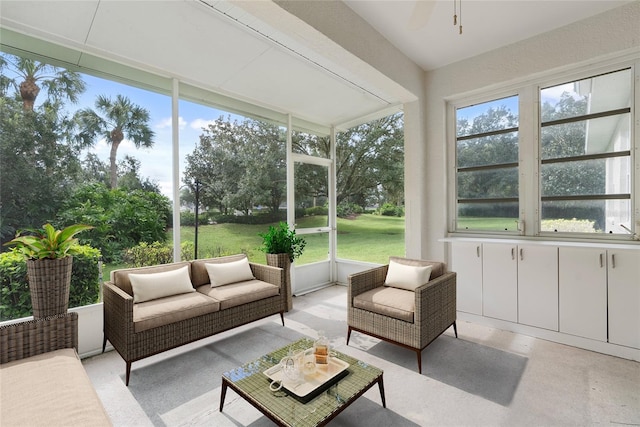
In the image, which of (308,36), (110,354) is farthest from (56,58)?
(110,354)

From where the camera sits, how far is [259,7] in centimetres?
213

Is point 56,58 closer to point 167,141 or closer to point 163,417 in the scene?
point 167,141

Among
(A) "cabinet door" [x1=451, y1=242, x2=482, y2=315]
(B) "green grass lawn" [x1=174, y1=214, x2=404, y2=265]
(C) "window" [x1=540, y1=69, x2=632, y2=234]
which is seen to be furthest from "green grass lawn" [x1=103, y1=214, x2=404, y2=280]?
(C) "window" [x1=540, y1=69, x2=632, y2=234]

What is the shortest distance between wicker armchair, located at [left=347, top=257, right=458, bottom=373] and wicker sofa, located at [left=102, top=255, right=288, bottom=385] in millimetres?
987

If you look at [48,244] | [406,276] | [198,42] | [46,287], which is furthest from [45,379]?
[198,42]

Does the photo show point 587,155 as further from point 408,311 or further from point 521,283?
point 408,311

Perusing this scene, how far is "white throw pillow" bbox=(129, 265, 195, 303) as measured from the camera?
2.74 meters

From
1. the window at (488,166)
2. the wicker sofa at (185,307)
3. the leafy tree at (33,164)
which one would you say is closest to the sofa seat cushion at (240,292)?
the wicker sofa at (185,307)

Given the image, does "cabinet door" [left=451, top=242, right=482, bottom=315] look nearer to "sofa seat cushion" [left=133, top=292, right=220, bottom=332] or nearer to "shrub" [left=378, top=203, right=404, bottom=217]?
"shrub" [left=378, top=203, right=404, bottom=217]

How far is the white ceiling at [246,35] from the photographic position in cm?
242

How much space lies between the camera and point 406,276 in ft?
10.0

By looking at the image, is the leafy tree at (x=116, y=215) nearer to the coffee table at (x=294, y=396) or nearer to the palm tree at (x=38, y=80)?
the palm tree at (x=38, y=80)

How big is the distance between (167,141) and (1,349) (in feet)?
7.69

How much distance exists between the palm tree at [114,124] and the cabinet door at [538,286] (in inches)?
169
